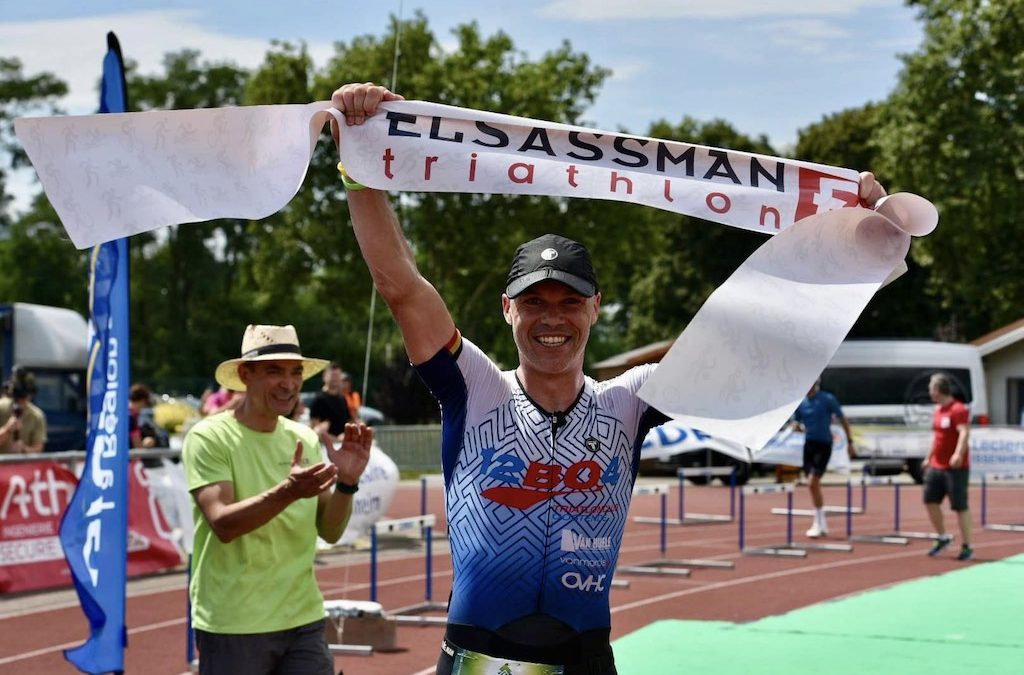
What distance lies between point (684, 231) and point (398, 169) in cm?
5274

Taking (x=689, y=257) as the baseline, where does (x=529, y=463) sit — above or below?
below

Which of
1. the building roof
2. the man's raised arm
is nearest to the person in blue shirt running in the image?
the man's raised arm

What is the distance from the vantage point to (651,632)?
9625 mm

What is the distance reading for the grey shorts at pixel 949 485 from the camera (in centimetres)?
1527

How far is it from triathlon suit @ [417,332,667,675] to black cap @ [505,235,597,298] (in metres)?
0.26

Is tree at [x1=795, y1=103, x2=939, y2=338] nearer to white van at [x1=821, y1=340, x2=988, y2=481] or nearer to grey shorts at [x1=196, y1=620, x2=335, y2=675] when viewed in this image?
white van at [x1=821, y1=340, x2=988, y2=481]

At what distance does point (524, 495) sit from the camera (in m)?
3.42

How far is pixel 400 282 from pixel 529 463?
56 centimetres

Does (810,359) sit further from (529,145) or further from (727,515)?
(727,515)

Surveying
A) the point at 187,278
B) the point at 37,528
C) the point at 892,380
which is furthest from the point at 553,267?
the point at 187,278

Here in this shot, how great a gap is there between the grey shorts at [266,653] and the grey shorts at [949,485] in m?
11.5

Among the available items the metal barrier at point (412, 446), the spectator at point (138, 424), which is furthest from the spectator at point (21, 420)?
the metal barrier at point (412, 446)

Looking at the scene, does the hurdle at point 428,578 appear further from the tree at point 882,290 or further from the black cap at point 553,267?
the tree at point 882,290

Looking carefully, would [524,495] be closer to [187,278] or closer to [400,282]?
[400,282]
